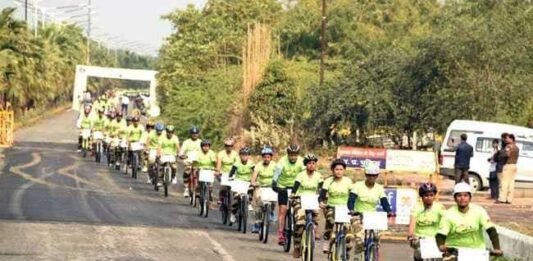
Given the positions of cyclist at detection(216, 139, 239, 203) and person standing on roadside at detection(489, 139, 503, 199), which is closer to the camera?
cyclist at detection(216, 139, 239, 203)

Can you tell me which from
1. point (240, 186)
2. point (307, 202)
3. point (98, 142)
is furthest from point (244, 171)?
point (98, 142)

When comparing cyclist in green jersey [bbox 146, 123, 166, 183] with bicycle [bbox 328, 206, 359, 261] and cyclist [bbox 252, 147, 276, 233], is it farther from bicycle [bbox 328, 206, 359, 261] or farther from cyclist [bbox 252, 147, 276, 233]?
bicycle [bbox 328, 206, 359, 261]

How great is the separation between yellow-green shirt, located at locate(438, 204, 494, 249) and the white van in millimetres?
22250

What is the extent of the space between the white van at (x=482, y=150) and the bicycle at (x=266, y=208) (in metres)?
13.4

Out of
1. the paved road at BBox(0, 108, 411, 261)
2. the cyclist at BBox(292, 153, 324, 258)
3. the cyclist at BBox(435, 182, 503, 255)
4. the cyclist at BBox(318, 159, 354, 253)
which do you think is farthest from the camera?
the cyclist at BBox(292, 153, 324, 258)

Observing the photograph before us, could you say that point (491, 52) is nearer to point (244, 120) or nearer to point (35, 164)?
point (244, 120)

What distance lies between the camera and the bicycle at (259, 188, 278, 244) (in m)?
22.6

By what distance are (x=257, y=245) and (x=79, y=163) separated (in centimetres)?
2401

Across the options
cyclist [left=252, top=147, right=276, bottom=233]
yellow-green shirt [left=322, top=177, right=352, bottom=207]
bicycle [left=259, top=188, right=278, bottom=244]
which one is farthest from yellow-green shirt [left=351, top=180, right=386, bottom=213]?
cyclist [left=252, top=147, right=276, bottom=233]

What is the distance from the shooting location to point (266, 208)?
891 inches

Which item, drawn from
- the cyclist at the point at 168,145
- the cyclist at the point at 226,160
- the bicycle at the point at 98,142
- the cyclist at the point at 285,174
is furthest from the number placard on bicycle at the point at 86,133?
the cyclist at the point at 285,174

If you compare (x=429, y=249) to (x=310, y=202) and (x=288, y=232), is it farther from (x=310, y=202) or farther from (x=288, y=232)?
(x=288, y=232)

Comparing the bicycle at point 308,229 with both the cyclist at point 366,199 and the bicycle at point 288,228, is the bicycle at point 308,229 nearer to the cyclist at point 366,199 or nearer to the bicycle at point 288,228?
the bicycle at point 288,228

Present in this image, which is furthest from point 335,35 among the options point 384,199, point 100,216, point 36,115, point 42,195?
point 384,199
